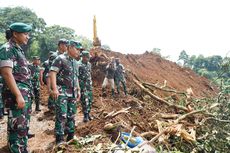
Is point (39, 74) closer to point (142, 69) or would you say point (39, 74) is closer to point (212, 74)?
point (142, 69)

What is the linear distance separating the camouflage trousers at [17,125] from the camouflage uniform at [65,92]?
0.99 metres

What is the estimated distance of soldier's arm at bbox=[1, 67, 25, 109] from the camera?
2.96 m

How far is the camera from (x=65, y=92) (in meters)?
4.27

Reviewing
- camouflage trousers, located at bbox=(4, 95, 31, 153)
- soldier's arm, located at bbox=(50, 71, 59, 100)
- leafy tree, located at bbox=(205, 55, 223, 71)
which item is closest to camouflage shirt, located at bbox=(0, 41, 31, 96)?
camouflage trousers, located at bbox=(4, 95, 31, 153)

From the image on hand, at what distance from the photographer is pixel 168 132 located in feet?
18.0

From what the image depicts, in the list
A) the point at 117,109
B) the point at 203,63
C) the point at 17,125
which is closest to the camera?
the point at 17,125

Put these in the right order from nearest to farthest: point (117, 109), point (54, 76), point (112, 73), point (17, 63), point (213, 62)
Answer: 1. point (17, 63)
2. point (54, 76)
3. point (117, 109)
4. point (112, 73)
5. point (213, 62)

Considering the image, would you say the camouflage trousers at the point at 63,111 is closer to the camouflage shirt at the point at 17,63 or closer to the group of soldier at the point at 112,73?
the camouflage shirt at the point at 17,63

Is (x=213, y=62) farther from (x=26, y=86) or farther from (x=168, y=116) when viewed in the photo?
(x=26, y=86)

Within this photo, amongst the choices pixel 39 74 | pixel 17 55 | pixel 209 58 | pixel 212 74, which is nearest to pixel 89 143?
pixel 17 55

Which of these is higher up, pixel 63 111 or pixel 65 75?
pixel 65 75

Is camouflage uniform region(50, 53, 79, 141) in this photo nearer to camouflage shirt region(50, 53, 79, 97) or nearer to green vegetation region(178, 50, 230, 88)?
camouflage shirt region(50, 53, 79, 97)

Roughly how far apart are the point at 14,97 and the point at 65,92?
1260 mm

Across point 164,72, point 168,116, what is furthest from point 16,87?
point 164,72
